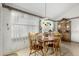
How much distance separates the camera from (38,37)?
1.83m

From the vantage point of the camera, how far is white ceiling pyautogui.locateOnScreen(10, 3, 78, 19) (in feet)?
5.88

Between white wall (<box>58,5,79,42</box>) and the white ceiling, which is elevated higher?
the white ceiling

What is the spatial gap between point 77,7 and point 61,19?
12.6 inches

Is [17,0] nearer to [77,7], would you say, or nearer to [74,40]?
[77,7]

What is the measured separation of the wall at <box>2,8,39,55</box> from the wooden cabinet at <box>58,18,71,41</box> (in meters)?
0.38

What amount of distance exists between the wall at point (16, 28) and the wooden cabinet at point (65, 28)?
1.24 ft

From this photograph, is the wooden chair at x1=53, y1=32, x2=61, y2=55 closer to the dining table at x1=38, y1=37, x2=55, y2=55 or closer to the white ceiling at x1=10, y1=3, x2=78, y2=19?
the dining table at x1=38, y1=37, x2=55, y2=55

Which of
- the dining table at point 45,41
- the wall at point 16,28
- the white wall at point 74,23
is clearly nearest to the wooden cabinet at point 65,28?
the white wall at point 74,23

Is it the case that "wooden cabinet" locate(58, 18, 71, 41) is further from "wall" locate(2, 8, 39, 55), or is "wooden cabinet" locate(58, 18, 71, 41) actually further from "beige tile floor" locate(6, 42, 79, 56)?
"wall" locate(2, 8, 39, 55)

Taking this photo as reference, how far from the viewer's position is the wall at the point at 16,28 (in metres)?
1.75

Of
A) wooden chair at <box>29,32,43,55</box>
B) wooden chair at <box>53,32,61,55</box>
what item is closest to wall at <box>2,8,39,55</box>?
wooden chair at <box>29,32,43,55</box>

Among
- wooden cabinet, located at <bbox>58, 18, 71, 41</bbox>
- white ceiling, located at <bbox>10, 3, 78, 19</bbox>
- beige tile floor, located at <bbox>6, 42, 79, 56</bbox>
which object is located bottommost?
beige tile floor, located at <bbox>6, 42, 79, 56</bbox>

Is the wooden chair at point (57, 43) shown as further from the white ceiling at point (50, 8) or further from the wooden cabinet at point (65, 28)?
the white ceiling at point (50, 8)

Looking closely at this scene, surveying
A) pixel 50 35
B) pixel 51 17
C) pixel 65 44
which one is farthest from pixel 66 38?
pixel 51 17
